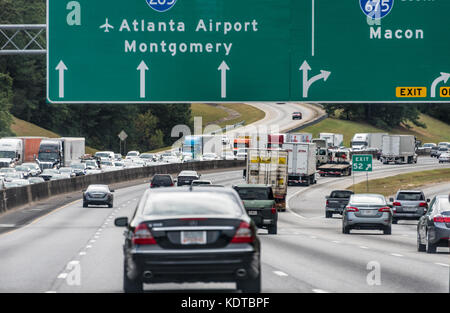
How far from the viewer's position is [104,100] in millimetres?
25281

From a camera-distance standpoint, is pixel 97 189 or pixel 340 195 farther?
pixel 97 189

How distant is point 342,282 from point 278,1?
1083 centimetres

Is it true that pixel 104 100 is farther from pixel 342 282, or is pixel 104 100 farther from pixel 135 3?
pixel 342 282

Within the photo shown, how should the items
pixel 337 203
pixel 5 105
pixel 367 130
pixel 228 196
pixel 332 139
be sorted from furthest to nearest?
pixel 367 130, pixel 332 139, pixel 5 105, pixel 337 203, pixel 228 196

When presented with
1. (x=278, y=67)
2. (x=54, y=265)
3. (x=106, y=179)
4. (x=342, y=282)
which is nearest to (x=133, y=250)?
(x=342, y=282)

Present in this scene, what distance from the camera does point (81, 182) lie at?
69062mm

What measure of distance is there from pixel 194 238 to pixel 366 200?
22.4 metres

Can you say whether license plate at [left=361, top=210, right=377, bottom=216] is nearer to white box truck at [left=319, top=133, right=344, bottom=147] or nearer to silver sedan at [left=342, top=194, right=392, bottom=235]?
silver sedan at [left=342, top=194, right=392, bottom=235]

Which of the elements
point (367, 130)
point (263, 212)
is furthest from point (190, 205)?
point (367, 130)

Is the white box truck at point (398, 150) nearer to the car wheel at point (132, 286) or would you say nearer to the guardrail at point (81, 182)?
the guardrail at point (81, 182)

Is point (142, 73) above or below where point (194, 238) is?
above

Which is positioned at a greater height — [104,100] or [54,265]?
[104,100]

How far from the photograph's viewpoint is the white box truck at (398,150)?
111625mm

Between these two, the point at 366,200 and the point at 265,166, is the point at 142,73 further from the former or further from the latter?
the point at 265,166
